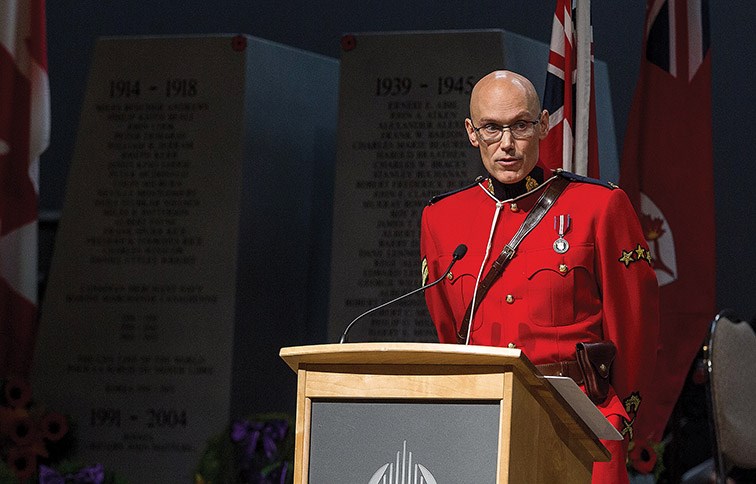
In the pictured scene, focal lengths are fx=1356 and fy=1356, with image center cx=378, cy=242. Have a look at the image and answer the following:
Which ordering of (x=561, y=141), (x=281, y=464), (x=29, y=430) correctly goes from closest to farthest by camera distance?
(x=561, y=141) < (x=281, y=464) < (x=29, y=430)

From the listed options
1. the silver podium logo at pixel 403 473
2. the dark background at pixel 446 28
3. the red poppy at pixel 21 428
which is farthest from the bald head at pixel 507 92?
the red poppy at pixel 21 428

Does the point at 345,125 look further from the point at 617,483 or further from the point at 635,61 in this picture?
the point at 617,483

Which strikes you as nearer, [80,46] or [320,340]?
[320,340]

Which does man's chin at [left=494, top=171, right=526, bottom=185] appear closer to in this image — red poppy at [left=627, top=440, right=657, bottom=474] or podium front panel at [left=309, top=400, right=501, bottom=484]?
podium front panel at [left=309, top=400, right=501, bottom=484]

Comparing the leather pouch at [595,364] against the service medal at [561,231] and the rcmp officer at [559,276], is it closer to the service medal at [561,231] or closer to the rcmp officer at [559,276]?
the rcmp officer at [559,276]

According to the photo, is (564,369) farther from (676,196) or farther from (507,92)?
(676,196)

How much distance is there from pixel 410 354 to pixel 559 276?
0.65 m

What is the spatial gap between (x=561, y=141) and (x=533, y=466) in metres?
1.60

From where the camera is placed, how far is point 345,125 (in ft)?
17.5

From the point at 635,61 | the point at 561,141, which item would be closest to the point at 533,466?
the point at 561,141

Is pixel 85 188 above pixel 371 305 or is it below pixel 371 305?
above

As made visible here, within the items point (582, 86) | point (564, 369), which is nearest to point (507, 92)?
point (564, 369)

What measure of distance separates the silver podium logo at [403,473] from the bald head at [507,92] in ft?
2.55

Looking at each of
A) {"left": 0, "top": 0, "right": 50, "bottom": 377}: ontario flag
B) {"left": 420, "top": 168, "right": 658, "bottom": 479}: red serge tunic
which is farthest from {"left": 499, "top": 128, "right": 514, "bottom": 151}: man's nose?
{"left": 0, "top": 0, "right": 50, "bottom": 377}: ontario flag
